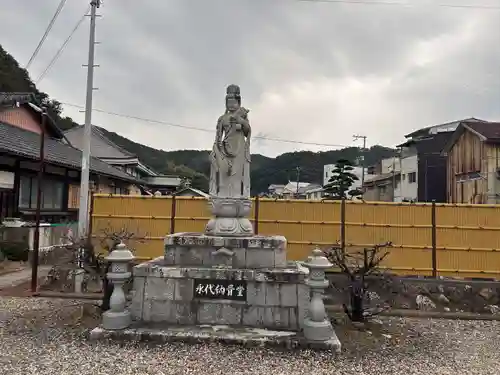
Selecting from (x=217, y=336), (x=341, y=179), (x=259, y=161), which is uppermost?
(x=259, y=161)

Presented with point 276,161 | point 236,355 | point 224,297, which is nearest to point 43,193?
point 224,297

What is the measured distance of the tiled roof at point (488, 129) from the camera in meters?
20.6

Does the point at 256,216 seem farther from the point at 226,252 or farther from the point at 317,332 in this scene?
the point at 317,332

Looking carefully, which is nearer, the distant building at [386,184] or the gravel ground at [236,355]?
the gravel ground at [236,355]

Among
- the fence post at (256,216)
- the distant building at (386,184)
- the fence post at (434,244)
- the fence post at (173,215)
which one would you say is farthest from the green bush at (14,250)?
the distant building at (386,184)

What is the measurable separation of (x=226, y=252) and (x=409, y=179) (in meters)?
31.1

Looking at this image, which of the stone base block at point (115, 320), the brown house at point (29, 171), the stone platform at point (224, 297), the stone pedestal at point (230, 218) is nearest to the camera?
the stone base block at point (115, 320)

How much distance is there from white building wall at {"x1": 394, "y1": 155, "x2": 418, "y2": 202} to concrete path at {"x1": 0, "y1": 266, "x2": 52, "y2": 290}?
28.6 meters

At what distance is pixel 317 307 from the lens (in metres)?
6.11

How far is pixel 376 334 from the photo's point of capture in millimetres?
7090

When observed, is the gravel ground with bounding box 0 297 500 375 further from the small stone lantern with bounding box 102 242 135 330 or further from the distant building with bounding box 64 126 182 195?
the distant building with bounding box 64 126 182 195

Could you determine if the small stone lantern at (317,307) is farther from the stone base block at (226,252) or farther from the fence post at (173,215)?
the fence post at (173,215)

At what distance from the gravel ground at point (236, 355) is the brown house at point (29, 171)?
28.8 feet

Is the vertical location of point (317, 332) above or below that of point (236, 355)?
above
